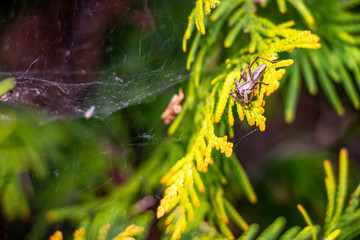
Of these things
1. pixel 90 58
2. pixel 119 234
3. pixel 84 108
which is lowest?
pixel 119 234

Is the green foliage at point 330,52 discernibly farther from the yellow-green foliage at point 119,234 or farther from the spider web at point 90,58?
the yellow-green foliage at point 119,234

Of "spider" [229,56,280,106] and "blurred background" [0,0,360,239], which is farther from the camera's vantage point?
"blurred background" [0,0,360,239]

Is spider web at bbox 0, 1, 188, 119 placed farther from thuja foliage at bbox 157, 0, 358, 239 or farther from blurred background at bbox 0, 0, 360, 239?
thuja foliage at bbox 157, 0, 358, 239

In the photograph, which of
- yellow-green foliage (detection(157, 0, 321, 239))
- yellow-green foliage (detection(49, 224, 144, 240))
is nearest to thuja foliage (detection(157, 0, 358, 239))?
yellow-green foliage (detection(157, 0, 321, 239))

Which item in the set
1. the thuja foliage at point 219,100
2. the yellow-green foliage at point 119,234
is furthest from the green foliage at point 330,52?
the yellow-green foliage at point 119,234

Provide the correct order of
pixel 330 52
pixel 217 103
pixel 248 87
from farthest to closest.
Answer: pixel 330 52 < pixel 217 103 < pixel 248 87

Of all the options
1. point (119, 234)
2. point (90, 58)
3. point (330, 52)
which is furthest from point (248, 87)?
point (90, 58)

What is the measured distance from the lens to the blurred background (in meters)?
1.21

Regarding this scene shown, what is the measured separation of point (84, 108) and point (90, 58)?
0.76 feet

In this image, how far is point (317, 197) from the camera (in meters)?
1.55

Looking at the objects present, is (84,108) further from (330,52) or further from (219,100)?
(330,52)

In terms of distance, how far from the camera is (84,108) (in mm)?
1308

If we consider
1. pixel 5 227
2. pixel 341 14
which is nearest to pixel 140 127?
pixel 5 227

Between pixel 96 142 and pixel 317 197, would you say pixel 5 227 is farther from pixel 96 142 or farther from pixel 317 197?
pixel 317 197
